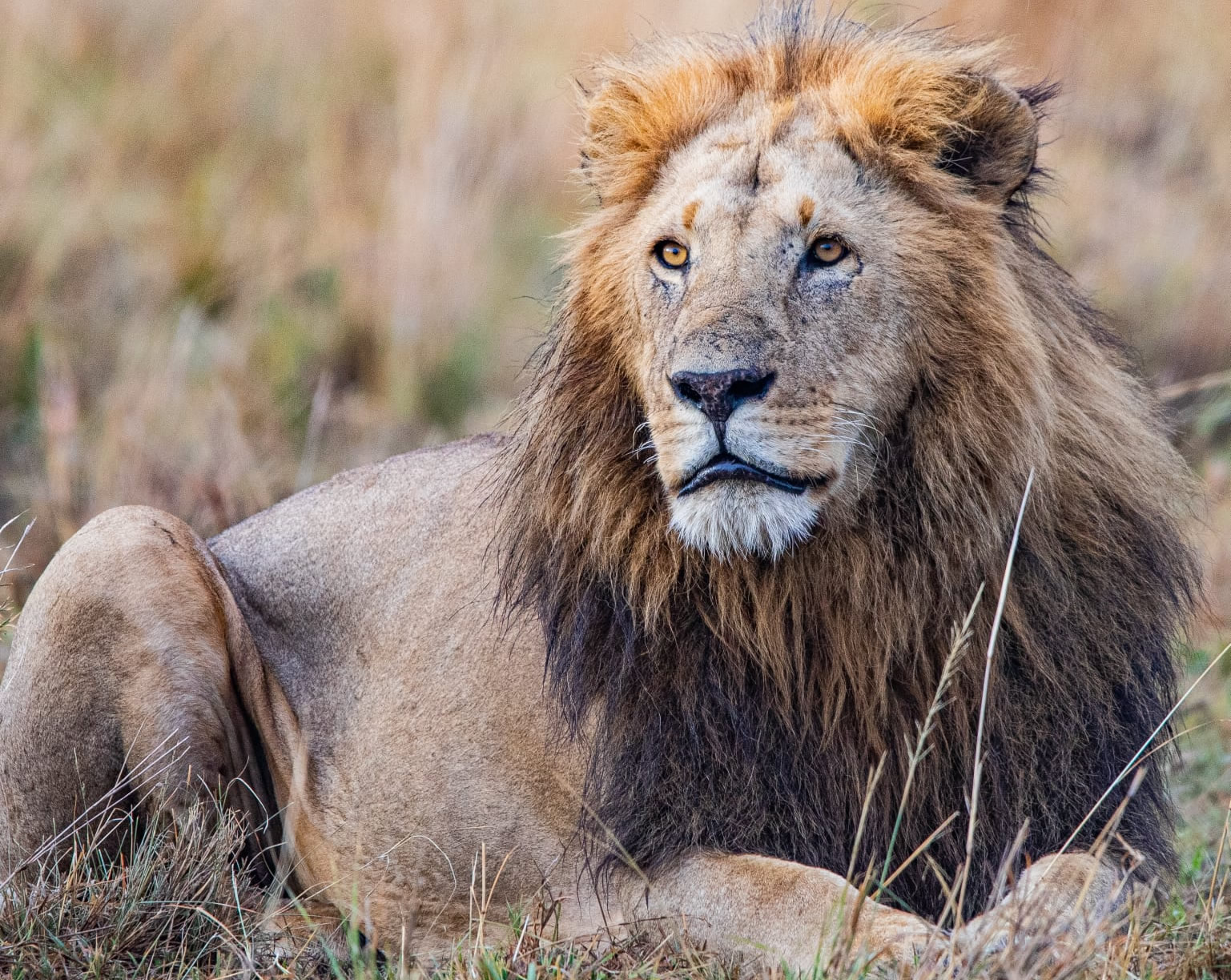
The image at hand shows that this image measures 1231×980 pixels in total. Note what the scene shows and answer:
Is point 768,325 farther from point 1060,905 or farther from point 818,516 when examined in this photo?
point 1060,905

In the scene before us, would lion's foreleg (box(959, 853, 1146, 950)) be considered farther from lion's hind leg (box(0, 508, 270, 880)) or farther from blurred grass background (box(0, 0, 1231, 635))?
blurred grass background (box(0, 0, 1231, 635))

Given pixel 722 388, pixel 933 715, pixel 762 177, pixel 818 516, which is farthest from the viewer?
pixel 762 177

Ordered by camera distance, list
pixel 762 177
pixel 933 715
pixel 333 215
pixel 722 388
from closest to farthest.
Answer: pixel 722 388, pixel 933 715, pixel 762 177, pixel 333 215

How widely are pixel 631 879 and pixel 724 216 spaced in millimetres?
1475

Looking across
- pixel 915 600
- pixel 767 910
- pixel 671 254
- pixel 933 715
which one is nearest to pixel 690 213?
pixel 671 254

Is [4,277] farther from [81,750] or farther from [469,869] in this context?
[469,869]

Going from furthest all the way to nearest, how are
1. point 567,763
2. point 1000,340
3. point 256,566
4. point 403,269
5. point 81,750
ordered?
point 403,269, point 256,566, point 81,750, point 567,763, point 1000,340

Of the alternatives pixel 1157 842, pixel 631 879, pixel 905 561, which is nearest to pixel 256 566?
pixel 631 879

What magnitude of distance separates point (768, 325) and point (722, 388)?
0.22 meters

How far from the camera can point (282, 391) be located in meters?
8.63

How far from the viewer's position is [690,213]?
355 cm

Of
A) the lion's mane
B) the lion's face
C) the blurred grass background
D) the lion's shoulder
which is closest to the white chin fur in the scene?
the lion's face

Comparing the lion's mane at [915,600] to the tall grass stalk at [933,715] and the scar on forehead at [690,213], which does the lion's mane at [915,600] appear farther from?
the scar on forehead at [690,213]

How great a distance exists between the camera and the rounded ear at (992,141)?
354 cm
